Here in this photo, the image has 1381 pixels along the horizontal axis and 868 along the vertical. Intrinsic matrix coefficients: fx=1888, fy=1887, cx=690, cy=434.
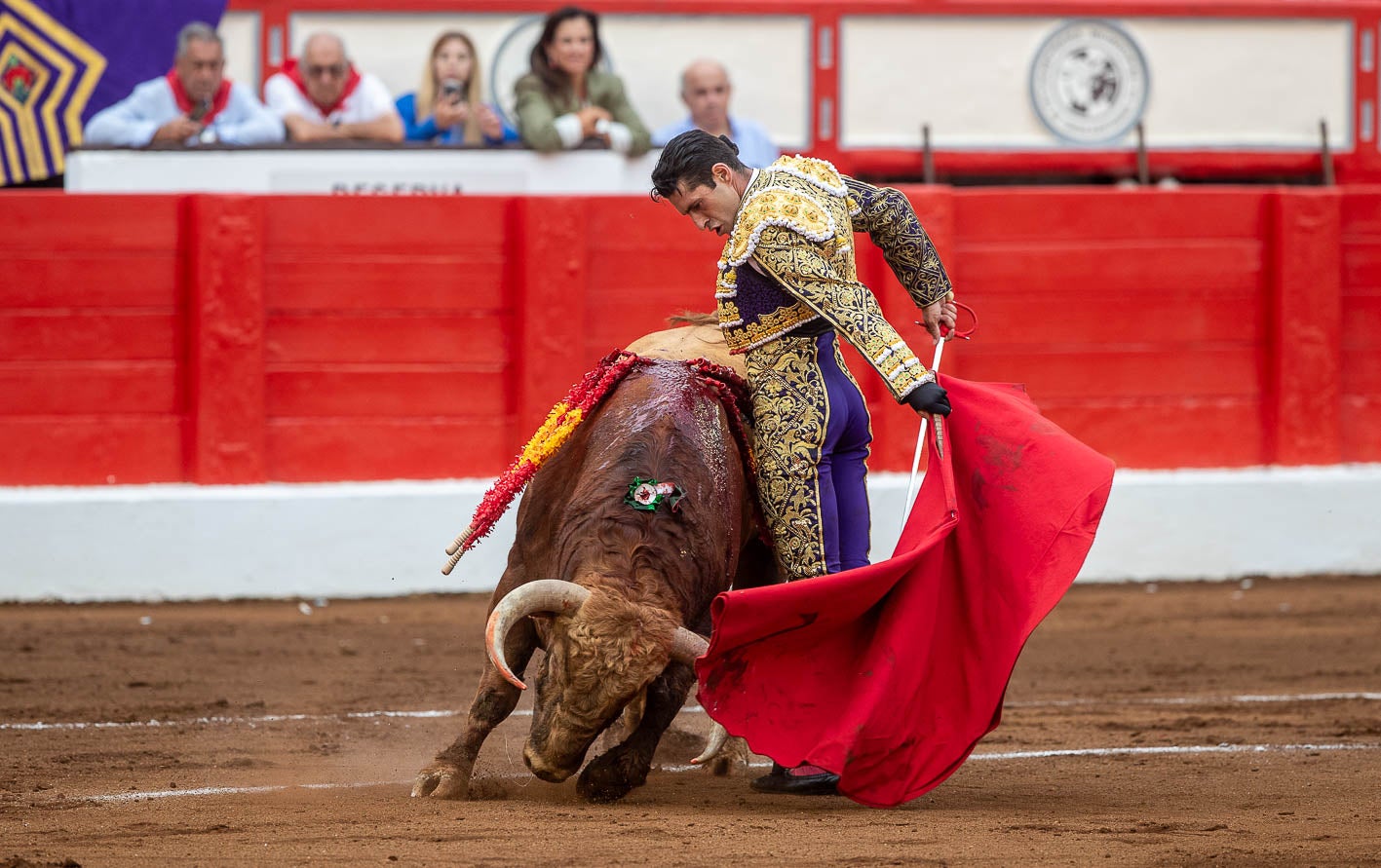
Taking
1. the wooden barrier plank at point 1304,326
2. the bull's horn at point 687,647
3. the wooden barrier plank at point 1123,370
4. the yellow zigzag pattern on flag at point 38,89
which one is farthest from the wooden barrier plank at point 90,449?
the wooden barrier plank at point 1304,326

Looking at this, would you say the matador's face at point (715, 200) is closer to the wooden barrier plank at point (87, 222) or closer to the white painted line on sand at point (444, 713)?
the white painted line on sand at point (444, 713)

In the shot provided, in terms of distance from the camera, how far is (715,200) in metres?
3.87

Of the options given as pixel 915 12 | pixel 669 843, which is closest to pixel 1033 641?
pixel 669 843

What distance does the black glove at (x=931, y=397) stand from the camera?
371cm

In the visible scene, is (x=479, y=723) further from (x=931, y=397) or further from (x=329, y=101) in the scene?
(x=329, y=101)

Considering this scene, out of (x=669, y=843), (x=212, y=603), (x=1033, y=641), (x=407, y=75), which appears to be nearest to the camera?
(x=669, y=843)

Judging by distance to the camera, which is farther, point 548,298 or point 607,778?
point 548,298

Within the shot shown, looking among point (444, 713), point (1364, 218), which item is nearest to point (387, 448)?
point (444, 713)

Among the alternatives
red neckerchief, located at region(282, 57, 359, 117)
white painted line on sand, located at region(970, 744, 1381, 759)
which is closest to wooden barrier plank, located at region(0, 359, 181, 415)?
red neckerchief, located at region(282, 57, 359, 117)

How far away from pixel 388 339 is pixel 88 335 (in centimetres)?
108

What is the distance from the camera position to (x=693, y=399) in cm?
405

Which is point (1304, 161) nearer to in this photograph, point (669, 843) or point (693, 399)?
point (693, 399)

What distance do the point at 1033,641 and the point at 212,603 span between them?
2937mm

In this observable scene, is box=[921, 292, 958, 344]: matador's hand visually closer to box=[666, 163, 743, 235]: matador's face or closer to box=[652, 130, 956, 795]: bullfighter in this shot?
box=[652, 130, 956, 795]: bullfighter
